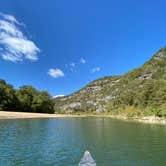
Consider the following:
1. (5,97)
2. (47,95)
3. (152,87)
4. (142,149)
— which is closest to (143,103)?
(152,87)

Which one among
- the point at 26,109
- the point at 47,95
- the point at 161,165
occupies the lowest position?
the point at 161,165

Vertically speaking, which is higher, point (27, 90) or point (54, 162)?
point (27, 90)

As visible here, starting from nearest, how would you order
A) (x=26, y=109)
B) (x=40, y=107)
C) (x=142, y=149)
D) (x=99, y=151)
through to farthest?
1. (x=99, y=151)
2. (x=142, y=149)
3. (x=26, y=109)
4. (x=40, y=107)

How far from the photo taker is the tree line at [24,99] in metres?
124

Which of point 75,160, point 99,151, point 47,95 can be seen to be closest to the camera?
point 75,160

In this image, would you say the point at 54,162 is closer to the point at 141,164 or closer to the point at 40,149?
the point at 40,149

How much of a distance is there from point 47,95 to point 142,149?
137 meters

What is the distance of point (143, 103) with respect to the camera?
145625 millimetres

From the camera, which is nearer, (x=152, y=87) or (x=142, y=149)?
(x=142, y=149)

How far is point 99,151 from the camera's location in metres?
26.8

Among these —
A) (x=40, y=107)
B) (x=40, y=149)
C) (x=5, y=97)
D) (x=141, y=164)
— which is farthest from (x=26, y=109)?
(x=141, y=164)

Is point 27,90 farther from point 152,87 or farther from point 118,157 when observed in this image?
point 118,157

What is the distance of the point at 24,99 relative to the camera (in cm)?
13850

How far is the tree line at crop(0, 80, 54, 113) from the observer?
124 metres
